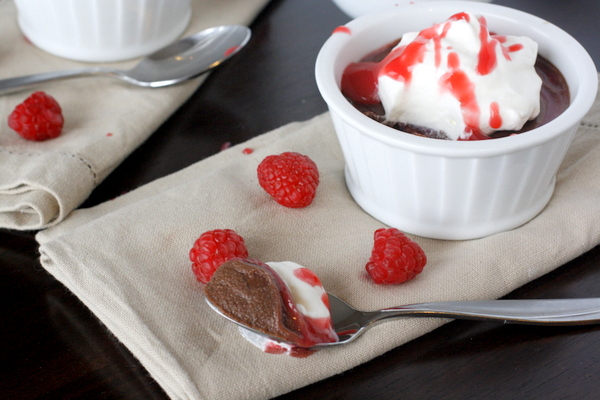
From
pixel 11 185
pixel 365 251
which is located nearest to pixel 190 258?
pixel 365 251

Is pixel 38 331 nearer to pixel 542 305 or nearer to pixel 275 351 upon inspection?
pixel 275 351

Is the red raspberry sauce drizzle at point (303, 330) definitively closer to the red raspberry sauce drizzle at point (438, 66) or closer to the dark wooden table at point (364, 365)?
the dark wooden table at point (364, 365)

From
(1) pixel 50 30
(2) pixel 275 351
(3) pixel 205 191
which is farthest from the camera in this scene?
(1) pixel 50 30

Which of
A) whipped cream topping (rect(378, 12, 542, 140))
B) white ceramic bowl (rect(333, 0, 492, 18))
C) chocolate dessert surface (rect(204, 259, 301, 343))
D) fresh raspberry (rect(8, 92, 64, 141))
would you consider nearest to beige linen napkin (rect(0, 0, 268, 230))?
fresh raspberry (rect(8, 92, 64, 141))

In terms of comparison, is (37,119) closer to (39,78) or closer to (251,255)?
(39,78)

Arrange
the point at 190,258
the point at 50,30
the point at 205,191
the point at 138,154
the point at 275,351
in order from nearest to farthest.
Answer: the point at 275,351 → the point at 190,258 → the point at 205,191 → the point at 138,154 → the point at 50,30

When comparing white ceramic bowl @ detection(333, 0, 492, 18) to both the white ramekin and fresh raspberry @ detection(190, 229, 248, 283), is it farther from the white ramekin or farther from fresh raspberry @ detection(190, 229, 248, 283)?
fresh raspberry @ detection(190, 229, 248, 283)
